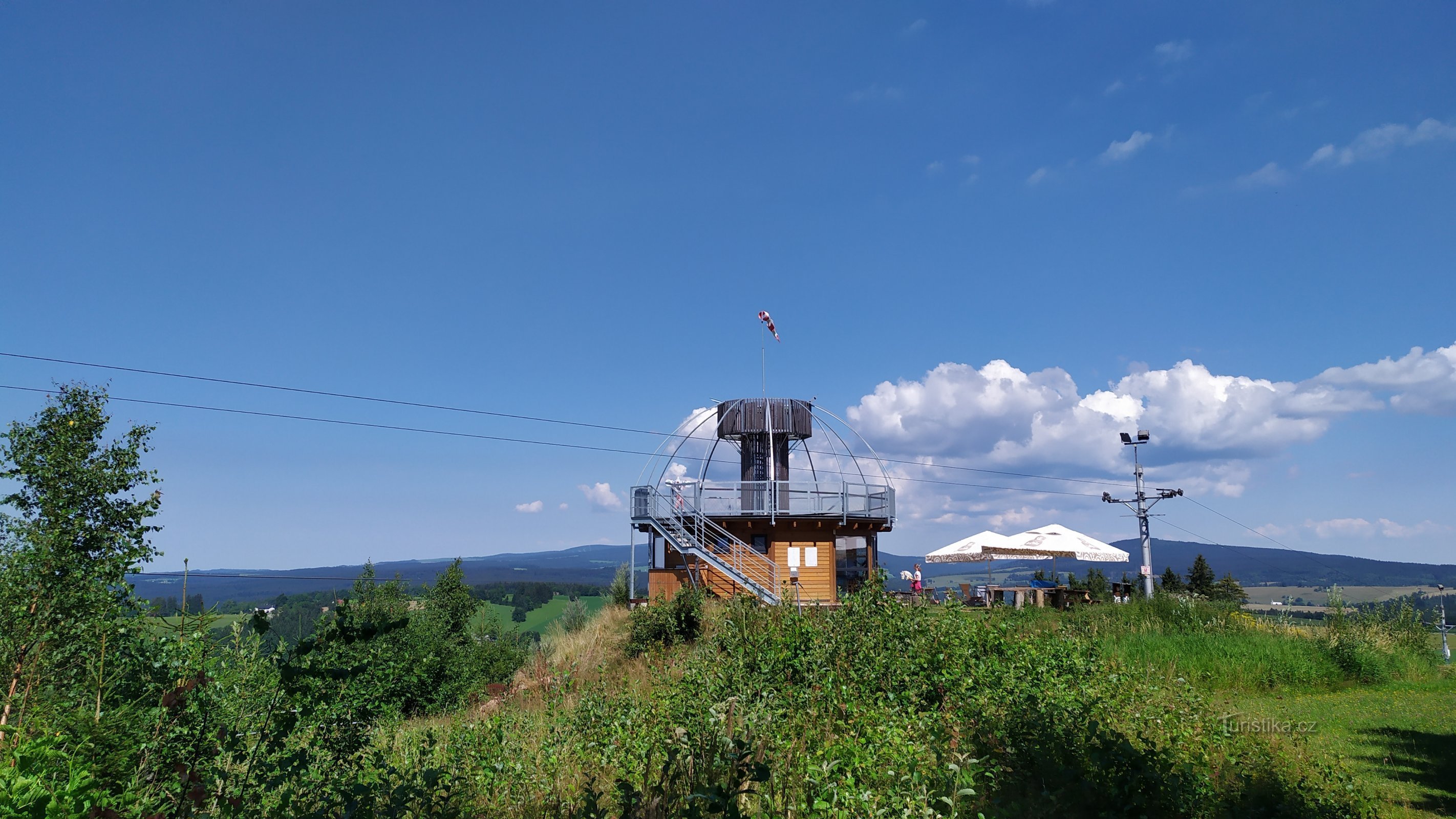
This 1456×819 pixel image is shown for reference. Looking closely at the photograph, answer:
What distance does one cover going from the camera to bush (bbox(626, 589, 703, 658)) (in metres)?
16.0

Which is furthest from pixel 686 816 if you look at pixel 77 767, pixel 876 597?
pixel 876 597

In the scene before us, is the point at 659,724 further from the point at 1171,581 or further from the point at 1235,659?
the point at 1171,581

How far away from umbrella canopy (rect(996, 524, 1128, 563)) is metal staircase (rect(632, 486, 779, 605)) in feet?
30.9

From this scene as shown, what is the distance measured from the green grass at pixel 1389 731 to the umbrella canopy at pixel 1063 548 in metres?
13.3

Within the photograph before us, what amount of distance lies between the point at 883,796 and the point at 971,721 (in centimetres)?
235

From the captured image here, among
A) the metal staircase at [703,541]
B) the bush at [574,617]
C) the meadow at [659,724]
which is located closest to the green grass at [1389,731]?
the meadow at [659,724]

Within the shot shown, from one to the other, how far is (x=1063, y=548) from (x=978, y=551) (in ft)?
9.26

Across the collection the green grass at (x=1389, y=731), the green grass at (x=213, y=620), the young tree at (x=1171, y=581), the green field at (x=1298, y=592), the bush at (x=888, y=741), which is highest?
the green grass at (x=213, y=620)

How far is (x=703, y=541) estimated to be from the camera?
23438 mm

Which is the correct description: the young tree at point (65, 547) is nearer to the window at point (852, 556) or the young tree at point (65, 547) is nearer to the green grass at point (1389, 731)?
the green grass at point (1389, 731)

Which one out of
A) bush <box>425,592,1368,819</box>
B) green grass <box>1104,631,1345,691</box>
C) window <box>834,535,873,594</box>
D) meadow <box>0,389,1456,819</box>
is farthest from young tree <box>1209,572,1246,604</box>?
bush <box>425,592,1368,819</box>

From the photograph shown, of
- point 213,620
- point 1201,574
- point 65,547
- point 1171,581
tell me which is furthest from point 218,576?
point 1201,574

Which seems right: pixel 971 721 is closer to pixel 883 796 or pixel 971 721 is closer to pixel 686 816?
pixel 883 796

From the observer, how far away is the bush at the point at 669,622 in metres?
16.0
